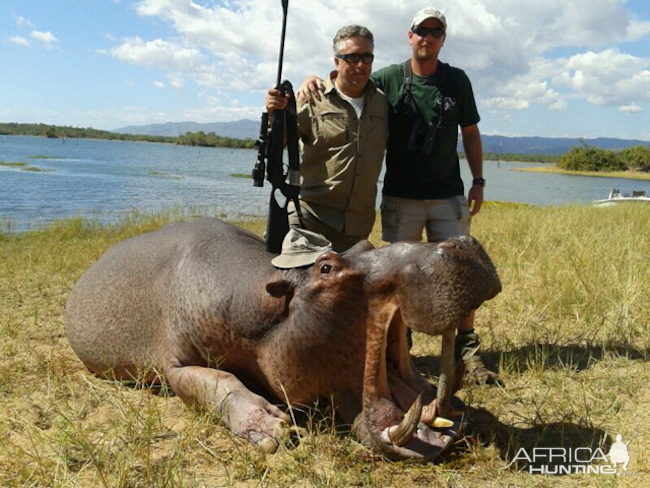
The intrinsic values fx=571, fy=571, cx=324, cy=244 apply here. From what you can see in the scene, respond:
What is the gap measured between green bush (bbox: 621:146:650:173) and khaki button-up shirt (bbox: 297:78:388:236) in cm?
7222

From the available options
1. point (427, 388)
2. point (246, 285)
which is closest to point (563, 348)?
point (427, 388)

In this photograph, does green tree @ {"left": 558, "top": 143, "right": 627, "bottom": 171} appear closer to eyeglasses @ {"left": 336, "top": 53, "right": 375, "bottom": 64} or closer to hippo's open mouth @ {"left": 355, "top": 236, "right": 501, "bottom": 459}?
eyeglasses @ {"left": 336, "top": 53, "right": 375, "bottom": 64}

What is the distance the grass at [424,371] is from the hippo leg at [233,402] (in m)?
0.06

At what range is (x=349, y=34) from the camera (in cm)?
400

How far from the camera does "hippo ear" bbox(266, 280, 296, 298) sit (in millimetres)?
2777

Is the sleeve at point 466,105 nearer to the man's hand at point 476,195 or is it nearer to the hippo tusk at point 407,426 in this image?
the man's hand at point 476,195

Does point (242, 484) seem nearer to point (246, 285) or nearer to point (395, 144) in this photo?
point (246, 285)

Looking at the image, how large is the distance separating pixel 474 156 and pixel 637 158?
72205mm

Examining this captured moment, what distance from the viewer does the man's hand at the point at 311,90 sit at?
13.8 ft

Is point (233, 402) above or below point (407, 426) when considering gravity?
below

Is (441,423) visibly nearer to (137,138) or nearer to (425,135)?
(425,135)

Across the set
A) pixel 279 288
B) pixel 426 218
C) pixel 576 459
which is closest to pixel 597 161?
pixel 426 218

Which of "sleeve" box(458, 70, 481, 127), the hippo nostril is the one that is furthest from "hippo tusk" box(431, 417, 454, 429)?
"sleeve" box(458, 70, 481, 127)

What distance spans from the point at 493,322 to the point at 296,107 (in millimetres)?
2503
